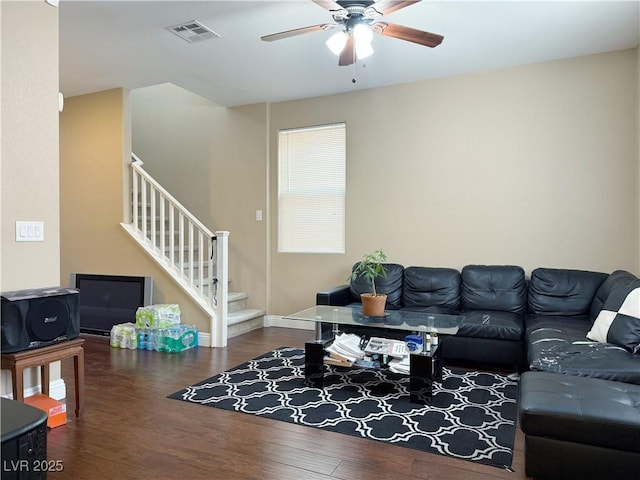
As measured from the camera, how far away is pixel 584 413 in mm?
1845

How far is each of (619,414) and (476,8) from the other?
276 centimetres

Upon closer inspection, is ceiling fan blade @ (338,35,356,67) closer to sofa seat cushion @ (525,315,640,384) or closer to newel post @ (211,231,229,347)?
newel post @ (211,231,229,347)

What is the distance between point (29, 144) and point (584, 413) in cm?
336

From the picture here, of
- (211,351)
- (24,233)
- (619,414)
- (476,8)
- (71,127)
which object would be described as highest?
(476,8)

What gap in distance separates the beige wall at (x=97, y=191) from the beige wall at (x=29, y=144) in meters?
2.04

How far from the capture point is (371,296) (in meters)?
3.38

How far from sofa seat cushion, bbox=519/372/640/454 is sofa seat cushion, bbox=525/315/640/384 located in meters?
0.22

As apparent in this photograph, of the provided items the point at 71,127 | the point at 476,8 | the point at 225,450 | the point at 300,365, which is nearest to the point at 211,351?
the point at 300,365

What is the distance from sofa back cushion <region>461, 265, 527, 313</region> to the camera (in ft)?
13.2

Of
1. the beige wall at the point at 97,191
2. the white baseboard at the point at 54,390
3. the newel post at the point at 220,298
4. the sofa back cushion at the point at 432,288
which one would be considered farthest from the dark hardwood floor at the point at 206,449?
the beige wall at the point at 97,191

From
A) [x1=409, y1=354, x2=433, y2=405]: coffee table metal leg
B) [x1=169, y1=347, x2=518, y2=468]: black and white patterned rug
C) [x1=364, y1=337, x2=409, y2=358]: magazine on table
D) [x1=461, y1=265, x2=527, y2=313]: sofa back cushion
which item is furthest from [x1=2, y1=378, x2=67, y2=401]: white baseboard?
[x1=461, y1=265, x2=527, y2=313]: sofa back cushion

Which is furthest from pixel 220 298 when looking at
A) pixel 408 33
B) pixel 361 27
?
pixel 408 33

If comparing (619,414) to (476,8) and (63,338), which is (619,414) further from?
(63,338)

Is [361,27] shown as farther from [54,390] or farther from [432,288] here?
[54,390]
